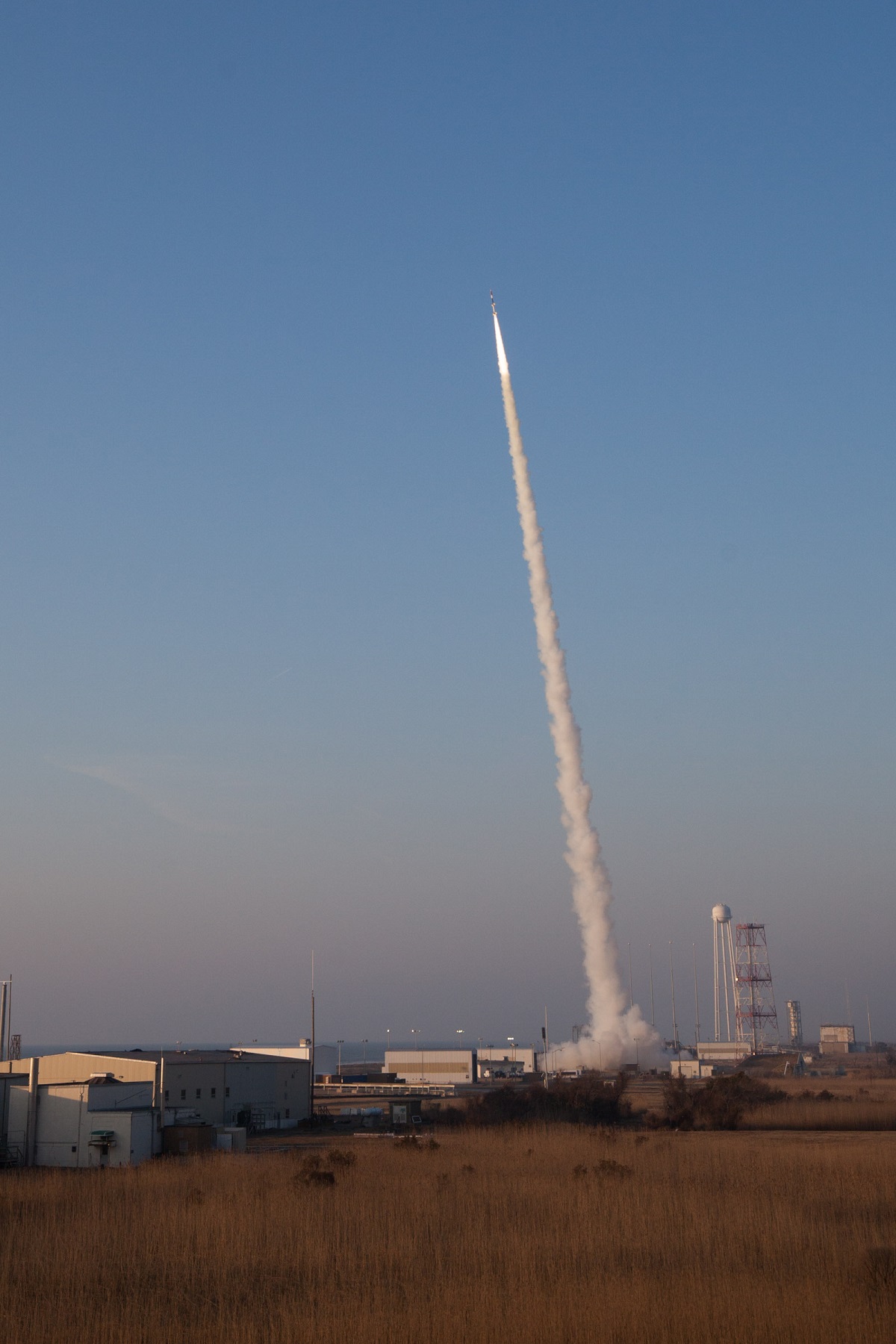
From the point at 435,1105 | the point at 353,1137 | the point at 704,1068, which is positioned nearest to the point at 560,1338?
the point at 353,1137

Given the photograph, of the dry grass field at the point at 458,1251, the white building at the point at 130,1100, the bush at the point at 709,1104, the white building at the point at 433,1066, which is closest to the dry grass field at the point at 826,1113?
the bush at the point at 709,1104

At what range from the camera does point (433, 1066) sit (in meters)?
117

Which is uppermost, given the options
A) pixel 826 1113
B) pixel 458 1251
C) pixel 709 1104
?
pixel 709 1104

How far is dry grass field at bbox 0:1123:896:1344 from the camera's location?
18.2 meters

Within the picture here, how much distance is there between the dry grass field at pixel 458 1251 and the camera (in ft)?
59.9

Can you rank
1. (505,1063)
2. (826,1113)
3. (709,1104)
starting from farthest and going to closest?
(505,1063)
(826,1113)
(709,1104)

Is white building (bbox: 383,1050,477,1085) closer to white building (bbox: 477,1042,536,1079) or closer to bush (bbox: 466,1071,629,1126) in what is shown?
white building (bbox: 477,1042,536,1079)

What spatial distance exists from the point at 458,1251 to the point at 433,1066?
3726 inches

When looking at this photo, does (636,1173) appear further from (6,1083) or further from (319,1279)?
(6,1083)

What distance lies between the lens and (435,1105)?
77.8m

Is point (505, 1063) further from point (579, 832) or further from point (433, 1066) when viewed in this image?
point (579, 832)

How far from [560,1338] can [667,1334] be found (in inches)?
58.1

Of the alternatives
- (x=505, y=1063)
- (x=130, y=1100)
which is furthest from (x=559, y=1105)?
(x=505, y=1063)

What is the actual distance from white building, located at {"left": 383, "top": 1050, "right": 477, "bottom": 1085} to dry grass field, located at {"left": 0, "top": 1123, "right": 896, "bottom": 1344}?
72.1 meters
